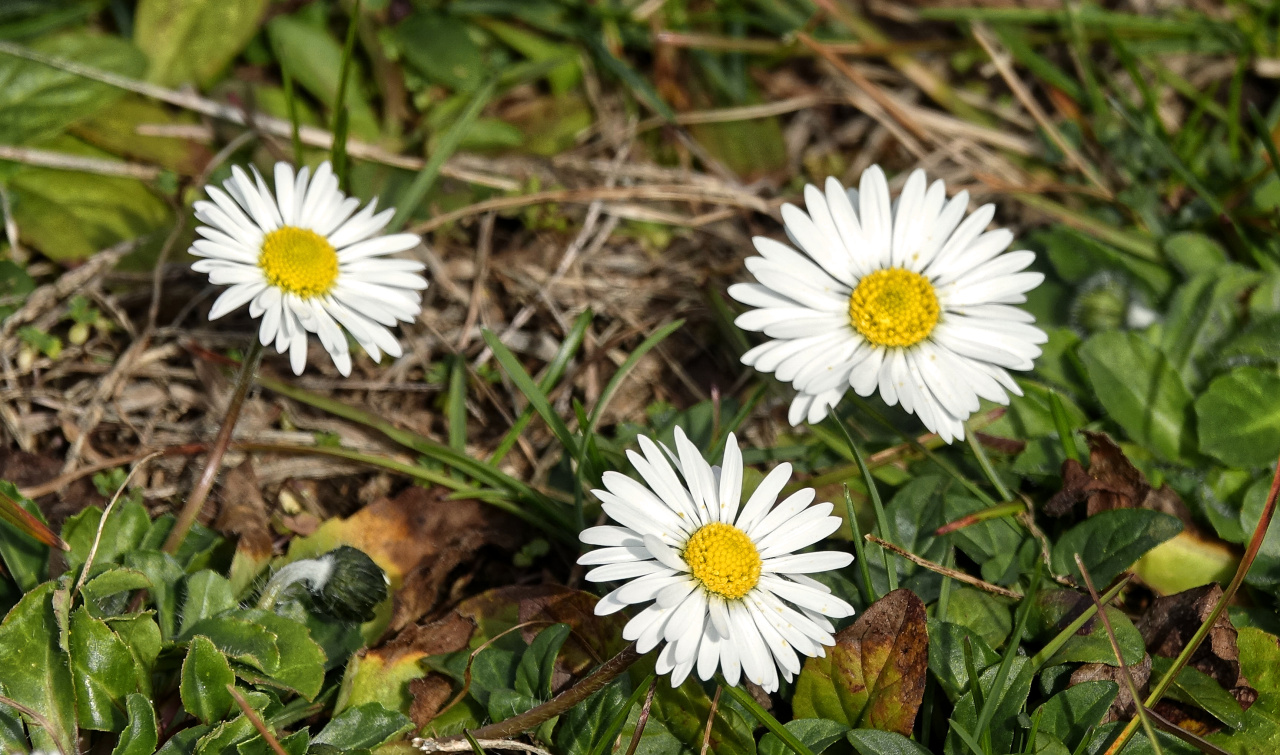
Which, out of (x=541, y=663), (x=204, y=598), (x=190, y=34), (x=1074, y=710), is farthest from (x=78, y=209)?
(x=1074, y=710)

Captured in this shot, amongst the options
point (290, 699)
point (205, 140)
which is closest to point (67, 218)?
point (205, 140)

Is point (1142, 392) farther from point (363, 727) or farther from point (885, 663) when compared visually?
A: point (363, 727)

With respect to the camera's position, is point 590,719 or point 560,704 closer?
point 560,704

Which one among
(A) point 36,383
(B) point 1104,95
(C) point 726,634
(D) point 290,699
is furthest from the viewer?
(B) point 1104,95

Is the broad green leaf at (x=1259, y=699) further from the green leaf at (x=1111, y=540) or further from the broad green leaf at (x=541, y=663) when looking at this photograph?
the broad green leaf at (x=541, y=663)

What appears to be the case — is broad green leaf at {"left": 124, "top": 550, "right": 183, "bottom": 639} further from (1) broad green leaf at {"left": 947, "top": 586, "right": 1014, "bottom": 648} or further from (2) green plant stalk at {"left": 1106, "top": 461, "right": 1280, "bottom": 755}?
(2) green plant stalk at {"left": 1106, "top": 461, "right": 1280, "bottom": 755}

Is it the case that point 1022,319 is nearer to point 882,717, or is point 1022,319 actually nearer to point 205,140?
point 882,717

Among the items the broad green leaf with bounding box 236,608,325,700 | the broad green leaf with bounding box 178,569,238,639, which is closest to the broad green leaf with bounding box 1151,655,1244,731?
the broad green leaf with bounding box 236,608,325,700

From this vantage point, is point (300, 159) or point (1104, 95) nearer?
point (300, 159)
